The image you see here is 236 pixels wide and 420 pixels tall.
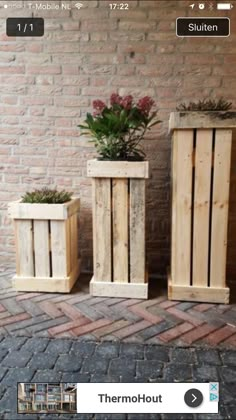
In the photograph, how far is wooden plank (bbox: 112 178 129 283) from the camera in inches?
84.4

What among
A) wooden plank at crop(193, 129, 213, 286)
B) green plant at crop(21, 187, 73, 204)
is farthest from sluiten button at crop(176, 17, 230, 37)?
green plant at crop(21, 187, 73, 204)

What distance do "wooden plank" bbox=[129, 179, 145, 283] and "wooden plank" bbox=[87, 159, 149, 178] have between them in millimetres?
51

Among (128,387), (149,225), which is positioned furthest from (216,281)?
(128,387)

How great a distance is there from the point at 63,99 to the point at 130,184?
95 centimetres

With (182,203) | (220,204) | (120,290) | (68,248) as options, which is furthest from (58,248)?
(220,204)

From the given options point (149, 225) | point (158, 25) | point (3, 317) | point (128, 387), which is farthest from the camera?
point (149, 225)

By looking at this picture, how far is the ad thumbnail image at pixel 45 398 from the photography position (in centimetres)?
108

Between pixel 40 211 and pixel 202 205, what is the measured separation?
39.8 inches

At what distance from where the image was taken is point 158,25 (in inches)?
96.4

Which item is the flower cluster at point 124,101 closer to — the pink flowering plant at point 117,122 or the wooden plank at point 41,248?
the pink flowering plant at point 117,122

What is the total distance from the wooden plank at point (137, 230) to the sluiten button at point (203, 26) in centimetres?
95

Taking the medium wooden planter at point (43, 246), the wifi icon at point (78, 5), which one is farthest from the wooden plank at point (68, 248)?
the wifi icon at point (78, 5)

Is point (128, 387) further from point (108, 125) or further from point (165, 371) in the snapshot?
point (108, 125)

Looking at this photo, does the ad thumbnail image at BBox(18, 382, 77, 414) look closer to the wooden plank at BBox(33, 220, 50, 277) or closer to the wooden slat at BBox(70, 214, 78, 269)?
the wooden plank at BBox(33, 220, 50, 277)
